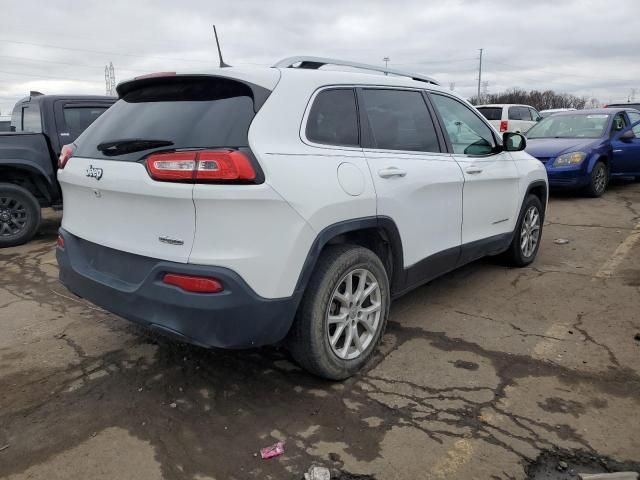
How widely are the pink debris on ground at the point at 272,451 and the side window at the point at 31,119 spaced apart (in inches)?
227

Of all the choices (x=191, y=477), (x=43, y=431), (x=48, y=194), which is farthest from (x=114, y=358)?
(x=48, y=194)

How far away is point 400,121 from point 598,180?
7133 millimetres

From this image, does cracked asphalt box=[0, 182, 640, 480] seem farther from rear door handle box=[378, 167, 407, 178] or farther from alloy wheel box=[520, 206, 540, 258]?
rear door handle box=[378, 167, 407, 178]

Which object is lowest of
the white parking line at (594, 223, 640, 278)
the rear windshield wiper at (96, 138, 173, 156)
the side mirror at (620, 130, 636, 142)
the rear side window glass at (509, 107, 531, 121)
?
the white parking line at (594, 223, 640, 278)

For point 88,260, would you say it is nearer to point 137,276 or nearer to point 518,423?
point 137,276

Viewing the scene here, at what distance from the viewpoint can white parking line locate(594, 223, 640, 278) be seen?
5238 millimetres

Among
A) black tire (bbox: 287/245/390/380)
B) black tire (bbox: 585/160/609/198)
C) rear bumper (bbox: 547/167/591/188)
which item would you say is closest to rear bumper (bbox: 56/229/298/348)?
black tire (bbox: 287/245/390/380)

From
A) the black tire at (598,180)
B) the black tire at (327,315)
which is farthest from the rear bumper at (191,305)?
the black tire at (598,180)

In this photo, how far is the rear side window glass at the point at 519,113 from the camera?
18.7 metres

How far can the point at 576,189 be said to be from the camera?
9133 millimetres

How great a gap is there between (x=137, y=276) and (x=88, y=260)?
1.76 ft

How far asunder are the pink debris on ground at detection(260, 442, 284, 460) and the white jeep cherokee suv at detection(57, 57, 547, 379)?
1.63 ft

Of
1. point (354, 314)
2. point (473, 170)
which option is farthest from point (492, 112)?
point (354, 314)

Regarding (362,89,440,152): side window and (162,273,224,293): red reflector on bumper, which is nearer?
(162,273,224,293): red reflector on bumper
